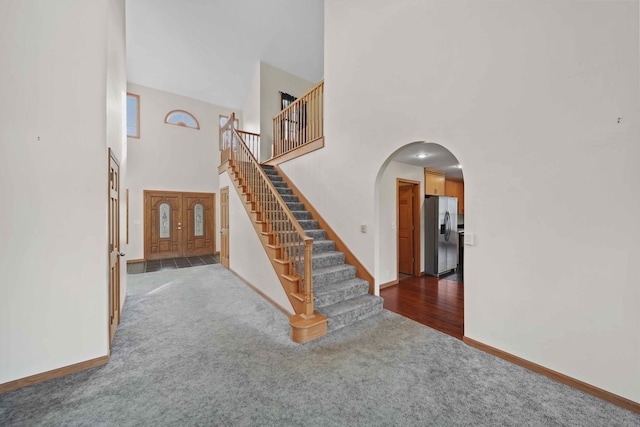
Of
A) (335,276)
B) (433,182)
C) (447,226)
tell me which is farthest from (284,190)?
(447,226)

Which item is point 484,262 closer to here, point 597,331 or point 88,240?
point 597,331

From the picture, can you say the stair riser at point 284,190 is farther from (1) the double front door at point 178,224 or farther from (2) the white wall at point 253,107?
(1) the double front door at point 178,224

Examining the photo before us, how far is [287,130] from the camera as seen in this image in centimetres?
595

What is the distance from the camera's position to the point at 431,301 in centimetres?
362

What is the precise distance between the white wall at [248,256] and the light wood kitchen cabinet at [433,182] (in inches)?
144

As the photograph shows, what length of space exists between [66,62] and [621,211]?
4.45 metres

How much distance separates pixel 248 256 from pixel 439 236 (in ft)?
12.4

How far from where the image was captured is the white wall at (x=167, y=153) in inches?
271

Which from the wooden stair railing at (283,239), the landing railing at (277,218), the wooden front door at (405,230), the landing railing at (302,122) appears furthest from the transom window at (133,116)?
the wooden front door at (405,230)

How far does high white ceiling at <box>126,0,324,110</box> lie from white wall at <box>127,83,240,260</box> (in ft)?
1.31

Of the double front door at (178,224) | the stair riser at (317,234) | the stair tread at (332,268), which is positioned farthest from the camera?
the double front door at (178,224)

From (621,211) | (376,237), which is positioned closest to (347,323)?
(376,237)

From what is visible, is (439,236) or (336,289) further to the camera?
(439,236)

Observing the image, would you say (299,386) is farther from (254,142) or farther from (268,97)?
(268,97)
